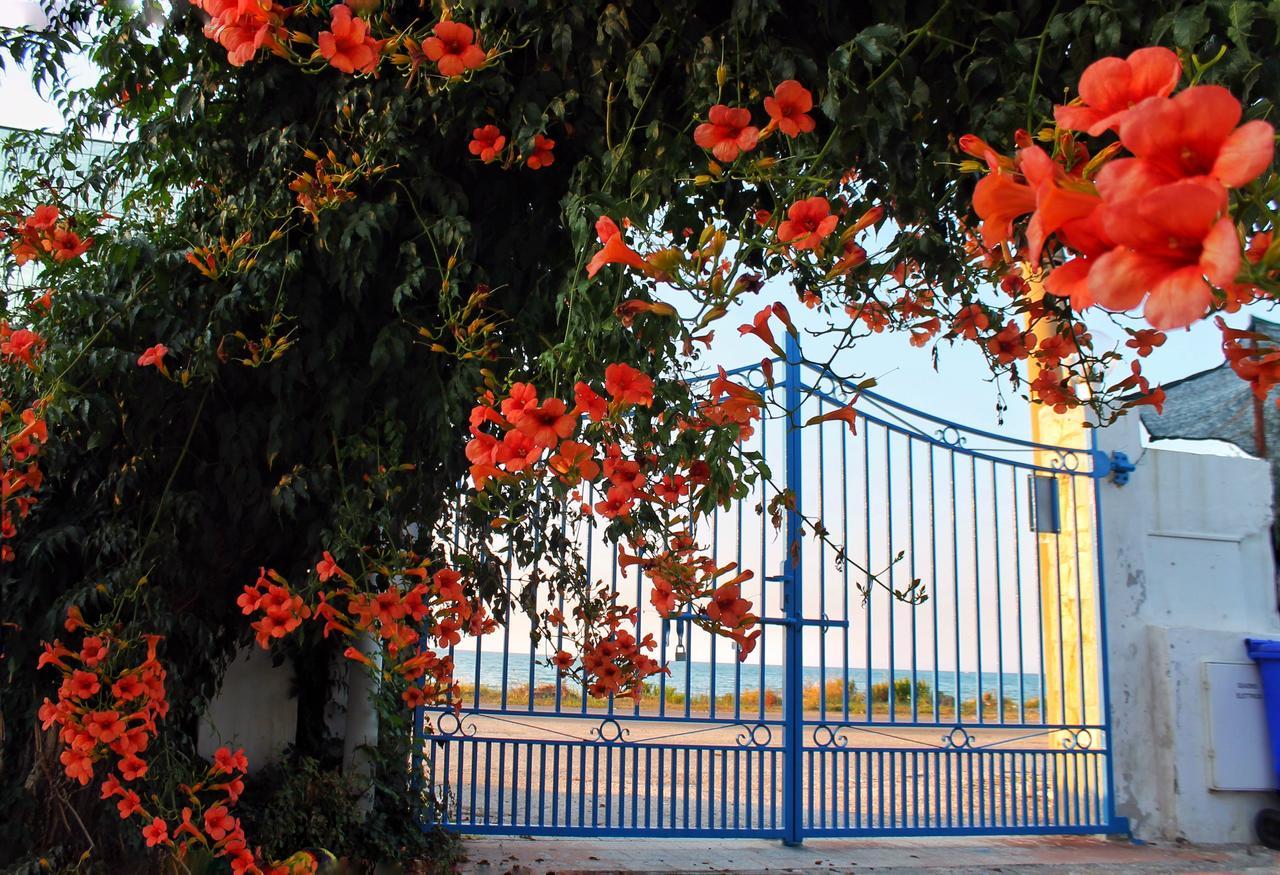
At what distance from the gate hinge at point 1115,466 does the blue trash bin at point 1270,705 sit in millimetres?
1143

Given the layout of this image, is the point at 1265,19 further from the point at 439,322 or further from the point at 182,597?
the point at 182,597

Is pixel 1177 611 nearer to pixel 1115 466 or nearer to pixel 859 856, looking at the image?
pixel 1115 466

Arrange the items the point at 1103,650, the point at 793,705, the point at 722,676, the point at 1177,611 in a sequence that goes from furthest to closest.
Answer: the point at 722,676
the point at 1177,611
the point at 1103,650
the point at 793,705

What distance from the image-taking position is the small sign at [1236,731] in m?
5.27

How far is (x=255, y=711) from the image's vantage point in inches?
138

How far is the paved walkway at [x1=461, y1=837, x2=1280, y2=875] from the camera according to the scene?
4.05 m

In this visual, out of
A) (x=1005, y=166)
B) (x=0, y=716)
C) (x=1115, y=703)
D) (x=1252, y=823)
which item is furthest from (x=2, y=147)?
(x=1252, y=823)

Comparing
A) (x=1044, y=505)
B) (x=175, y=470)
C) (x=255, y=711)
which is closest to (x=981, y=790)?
(x=1044, y=505)

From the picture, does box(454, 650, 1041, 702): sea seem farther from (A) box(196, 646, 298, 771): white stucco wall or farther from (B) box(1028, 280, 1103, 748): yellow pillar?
(A) box(196, 646, 298, 771): white stucco wall

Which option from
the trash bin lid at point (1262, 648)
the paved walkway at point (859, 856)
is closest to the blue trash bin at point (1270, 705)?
the trash bin lid at point (1262, 648)

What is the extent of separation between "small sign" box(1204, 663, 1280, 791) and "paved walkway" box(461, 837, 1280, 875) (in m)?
0.35

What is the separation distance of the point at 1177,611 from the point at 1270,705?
63 cm

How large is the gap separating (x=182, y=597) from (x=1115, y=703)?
15.1ft

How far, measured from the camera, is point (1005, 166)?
779mm
